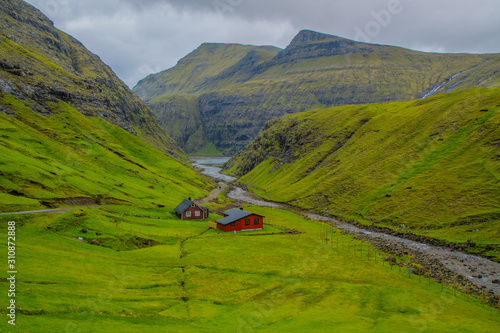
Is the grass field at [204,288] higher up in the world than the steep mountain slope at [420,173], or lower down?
lower down

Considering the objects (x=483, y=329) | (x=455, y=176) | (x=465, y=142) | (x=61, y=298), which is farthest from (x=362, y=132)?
(x=61, y=298)

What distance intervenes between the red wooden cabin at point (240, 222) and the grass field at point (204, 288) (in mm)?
16418

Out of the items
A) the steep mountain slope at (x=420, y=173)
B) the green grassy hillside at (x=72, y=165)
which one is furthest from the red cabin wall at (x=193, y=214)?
the steep mountain slope at (x=420, y=173)

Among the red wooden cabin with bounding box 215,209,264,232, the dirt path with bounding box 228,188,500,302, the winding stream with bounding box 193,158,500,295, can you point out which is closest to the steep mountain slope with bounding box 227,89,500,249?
the winding stream with bounding box 193,158,500,295

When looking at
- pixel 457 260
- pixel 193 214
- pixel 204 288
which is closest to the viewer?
pixel 204 288

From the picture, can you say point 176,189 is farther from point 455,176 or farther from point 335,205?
point 455,176

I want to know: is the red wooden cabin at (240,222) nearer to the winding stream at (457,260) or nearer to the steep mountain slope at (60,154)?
the winding stream at (457,260)

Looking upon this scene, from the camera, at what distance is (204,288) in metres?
44.9

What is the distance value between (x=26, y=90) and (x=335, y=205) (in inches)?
6308

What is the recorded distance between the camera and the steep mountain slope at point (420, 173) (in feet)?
279

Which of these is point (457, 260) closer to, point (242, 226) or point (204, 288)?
point (242, 226)

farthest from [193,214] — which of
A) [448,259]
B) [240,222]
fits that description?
[448,259]

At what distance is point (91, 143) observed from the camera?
15038cm

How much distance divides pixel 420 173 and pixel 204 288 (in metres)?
95.1
